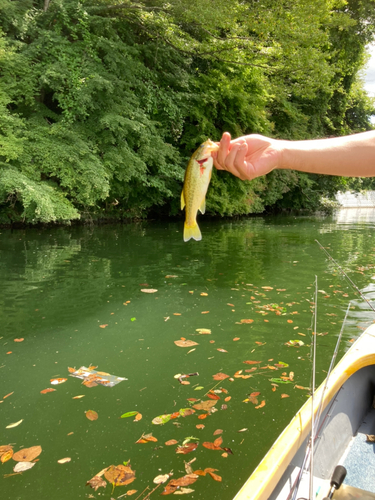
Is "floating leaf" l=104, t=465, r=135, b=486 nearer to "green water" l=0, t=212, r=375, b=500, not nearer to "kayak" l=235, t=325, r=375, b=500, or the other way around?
"green water" l=0, t=212, r=375, b=500

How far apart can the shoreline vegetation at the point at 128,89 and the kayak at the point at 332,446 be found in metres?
13.1

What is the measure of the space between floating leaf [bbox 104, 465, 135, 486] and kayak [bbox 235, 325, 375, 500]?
4.61ft

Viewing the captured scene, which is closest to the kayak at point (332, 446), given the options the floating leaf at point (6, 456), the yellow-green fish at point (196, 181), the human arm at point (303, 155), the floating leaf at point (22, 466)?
the yellow-green fish at point (196, 181)

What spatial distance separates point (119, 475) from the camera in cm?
308

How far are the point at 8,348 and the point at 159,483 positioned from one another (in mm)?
3333

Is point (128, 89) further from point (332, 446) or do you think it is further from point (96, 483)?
point (332, 446)

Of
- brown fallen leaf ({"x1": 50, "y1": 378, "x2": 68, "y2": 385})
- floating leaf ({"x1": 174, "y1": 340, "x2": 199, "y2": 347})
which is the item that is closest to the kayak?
floating leaf ({"x1": 174, "y1": 340, "x2": 199, "y2": 347})

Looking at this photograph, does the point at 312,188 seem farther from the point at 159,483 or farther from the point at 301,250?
the point at 159,483

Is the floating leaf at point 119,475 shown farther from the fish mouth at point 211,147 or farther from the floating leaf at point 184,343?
the fish mouth at point 211,147

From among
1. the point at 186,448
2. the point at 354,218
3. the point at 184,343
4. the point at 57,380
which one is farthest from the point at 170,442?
the point at 354,218

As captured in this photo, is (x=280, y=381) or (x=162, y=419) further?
(x=280, y=381)

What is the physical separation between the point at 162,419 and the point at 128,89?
54.6 ft

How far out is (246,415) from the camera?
3859 mm

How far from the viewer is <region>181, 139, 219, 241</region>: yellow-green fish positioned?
2.02 meters
